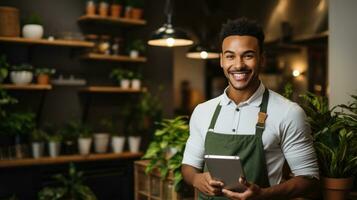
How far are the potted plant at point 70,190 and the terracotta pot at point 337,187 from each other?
8.26 ft

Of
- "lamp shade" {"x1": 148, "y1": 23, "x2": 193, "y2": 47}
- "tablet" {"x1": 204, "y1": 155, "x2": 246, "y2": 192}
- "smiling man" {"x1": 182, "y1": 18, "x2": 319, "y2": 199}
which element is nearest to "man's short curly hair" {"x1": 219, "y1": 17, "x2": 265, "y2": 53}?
"smiling man" {"x1": 182, "y1": 18, "x2": 319, "y2": 199}

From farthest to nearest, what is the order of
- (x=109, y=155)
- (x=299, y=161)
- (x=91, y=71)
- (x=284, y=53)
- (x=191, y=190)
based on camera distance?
(x=284, y=53)
(x=91, y=71)
(x=109, y=155)
(x=191, y=190)
(x=299, y=161)

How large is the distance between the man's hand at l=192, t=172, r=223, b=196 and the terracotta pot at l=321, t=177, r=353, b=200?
60 cm

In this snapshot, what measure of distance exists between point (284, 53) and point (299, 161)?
3.70m

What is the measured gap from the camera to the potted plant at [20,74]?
4129 mm

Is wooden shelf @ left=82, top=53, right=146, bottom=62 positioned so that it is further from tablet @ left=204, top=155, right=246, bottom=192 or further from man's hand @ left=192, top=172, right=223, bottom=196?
tablet @ left=204, top=155, right=246, bottom=192

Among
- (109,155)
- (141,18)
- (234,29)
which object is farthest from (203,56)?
(234,29)

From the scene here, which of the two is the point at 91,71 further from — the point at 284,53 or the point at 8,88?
the point at 284,53

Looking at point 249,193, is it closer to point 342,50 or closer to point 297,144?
point 297,144

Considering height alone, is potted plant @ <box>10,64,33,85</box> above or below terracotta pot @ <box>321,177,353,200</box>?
above

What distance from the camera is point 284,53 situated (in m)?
5.32

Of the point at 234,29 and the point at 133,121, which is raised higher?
the point at 234,29

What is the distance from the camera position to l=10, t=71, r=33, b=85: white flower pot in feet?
13.5

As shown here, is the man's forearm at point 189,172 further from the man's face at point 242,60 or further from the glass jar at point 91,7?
the glass jar at point 91,7
